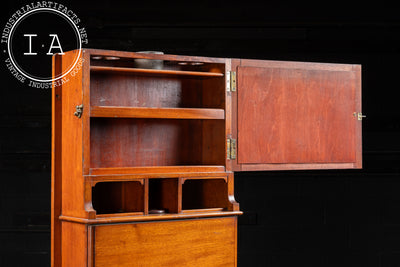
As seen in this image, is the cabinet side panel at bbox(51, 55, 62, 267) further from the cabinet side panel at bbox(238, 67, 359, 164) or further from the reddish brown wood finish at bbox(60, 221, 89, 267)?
the cabinet side panel at bbox(238, 67, 359, 164)

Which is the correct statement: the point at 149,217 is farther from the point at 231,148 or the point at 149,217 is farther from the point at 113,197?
the point at 231,148

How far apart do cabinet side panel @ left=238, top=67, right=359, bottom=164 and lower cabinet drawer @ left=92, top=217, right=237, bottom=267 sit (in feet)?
1.77

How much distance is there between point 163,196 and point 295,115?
43.6 inches

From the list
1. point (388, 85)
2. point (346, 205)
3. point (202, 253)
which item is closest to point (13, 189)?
point (202, 253)

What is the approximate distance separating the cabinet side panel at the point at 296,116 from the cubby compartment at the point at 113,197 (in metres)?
0.80

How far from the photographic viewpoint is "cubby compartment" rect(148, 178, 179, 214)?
5047 mm

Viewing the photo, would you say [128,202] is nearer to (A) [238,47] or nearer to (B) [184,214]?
(B) [184,214]

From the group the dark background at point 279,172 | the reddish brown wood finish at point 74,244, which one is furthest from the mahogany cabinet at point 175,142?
the dark background at point 279,172

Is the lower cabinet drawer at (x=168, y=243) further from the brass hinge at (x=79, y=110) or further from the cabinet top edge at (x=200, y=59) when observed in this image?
the cabinet top edge at (x=200, y=59)

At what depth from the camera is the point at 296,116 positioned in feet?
17.7

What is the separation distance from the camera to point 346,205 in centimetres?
711

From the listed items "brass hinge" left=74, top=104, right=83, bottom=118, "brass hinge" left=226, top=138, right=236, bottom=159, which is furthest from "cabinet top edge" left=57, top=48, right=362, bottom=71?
"brass hinge" left=226, top=138, right=236, bottom=159

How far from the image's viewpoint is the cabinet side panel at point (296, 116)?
527cm

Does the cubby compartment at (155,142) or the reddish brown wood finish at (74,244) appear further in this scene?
the cubby compartment at (155,142)
